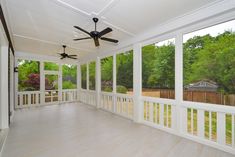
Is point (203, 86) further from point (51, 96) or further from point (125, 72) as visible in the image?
point (51, 96)

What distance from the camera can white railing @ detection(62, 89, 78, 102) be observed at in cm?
793

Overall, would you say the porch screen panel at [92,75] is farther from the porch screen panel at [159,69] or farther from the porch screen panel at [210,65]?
the porch screen panel at [210,65]

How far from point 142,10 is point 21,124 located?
14.9ft

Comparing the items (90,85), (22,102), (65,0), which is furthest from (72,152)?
(22,102)

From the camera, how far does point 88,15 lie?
3.19 metres

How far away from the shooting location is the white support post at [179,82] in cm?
320

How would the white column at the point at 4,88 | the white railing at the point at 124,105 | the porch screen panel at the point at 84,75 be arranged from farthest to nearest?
1. the porch screen panel at the point at 84,75
2. the white railing at the point at 124,105
3. the white column at the point at 4,88

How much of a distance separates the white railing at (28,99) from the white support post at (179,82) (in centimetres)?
655

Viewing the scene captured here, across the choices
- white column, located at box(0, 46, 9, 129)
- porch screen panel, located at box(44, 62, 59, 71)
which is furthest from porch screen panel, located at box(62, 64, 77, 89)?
white column, located at box(0, 46, 9, 129)

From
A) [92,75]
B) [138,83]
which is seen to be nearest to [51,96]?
[92,75]

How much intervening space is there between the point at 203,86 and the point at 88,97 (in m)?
5.69

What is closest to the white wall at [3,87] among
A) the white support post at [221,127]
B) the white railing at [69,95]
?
the white railing at [69,95]

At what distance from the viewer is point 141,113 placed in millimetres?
4230

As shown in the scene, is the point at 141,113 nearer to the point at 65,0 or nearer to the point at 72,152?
the point at 72,152
